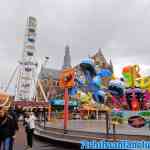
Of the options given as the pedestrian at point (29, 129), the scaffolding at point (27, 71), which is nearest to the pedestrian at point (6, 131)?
the pedestrian at point (29, 129)

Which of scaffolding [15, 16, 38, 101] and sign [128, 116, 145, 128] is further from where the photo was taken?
scaffolding [15, 16, 38, 101]

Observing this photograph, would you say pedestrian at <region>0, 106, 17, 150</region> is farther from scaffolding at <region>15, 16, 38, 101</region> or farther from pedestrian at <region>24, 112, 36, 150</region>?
scaffolding at <region>15, 16, 38, 101</region>

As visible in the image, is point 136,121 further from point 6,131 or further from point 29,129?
point 6,131

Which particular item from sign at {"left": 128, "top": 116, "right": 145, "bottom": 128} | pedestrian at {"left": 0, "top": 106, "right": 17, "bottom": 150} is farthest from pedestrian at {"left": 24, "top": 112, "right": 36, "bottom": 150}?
pedestrian at {"left": 0, "top": 106, "right": 17, "bottom": 150}

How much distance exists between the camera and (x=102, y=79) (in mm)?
41250

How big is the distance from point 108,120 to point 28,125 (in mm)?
3741

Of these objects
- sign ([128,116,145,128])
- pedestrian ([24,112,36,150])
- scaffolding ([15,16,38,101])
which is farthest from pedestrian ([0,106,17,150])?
scaffolding ([15,16,38,101])

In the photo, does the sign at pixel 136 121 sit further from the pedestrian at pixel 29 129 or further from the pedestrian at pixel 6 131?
the pedestrian at pixel 6 131

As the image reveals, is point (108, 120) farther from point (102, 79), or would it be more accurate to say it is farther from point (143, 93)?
point (102, 79)

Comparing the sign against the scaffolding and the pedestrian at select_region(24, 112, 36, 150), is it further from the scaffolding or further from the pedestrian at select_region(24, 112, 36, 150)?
the scaffolding

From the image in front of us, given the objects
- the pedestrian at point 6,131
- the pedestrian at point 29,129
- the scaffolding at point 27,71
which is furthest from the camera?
the scaffolding at point 27,71

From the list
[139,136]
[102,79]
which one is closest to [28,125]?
[139,136]

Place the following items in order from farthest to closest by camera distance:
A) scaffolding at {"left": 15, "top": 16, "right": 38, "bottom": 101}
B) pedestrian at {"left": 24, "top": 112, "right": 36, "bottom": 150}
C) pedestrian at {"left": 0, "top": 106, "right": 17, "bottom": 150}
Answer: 1. scaffolding at {"left": 15, "top": 16, "right": 38, "bottom": 101}
2. pedestrian at {"left": 24, "top": 112, "right": 36, "bottom": 150}
3. pedestrian at {"left": 0, "top": 106, "right": 17, "bottom": 150}

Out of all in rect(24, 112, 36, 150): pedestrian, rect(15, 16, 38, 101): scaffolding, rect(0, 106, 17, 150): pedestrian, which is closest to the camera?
rect(0, 106, 17, 150): pedestrian
